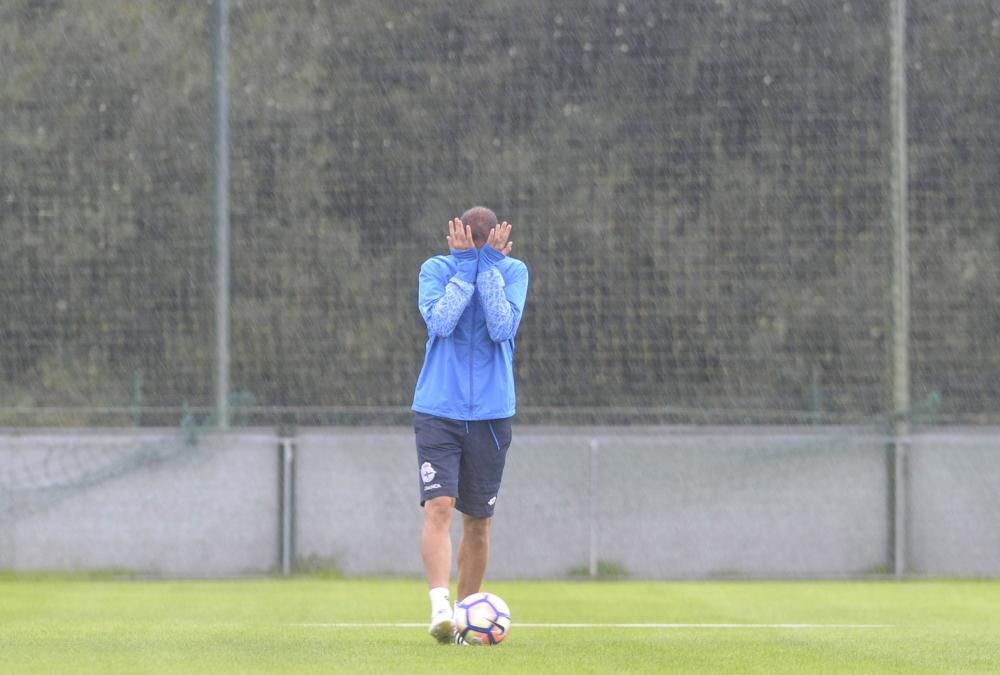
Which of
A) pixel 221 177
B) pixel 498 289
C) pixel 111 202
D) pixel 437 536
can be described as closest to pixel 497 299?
pixel 498 289

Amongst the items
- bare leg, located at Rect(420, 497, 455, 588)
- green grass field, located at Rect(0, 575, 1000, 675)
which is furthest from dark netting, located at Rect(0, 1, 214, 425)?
bare leg, located at Rect(420, 497, 455, 588)

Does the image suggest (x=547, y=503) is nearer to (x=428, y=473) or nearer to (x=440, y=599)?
(x=428, y=473)

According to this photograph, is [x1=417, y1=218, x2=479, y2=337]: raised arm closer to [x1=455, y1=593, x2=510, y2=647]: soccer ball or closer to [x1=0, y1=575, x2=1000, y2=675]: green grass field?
[x1=455, y1=593, x2=510, y2=647]: soccer ball

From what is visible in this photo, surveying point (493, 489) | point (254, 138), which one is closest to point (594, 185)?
point (254, 138)

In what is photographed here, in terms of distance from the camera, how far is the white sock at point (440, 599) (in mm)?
7629

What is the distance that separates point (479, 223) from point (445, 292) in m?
0.36

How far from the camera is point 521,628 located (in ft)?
29.1

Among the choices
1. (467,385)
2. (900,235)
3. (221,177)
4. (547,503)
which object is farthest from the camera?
(221,177)

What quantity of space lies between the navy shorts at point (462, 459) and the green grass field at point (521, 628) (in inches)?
23.7

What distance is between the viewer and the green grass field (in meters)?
7.06

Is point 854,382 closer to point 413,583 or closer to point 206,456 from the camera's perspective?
point 413,583

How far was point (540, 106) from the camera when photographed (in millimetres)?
13023

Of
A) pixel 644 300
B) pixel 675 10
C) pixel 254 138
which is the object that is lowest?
pixel 644 300

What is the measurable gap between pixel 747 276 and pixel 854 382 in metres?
0.97
